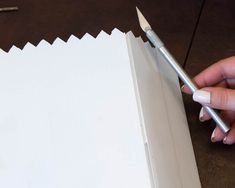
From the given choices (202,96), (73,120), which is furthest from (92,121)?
(202,96)

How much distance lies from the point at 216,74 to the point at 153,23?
0.12 metres

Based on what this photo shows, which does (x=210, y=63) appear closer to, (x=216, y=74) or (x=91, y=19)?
(x=216, y=74)

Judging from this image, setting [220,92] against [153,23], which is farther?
[153,23]

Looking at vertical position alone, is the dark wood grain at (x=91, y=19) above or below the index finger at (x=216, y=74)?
above

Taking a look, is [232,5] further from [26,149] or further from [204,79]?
[26,149]

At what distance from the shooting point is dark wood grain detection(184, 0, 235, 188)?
404 millimetres

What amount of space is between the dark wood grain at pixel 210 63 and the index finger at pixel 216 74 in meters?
0.01

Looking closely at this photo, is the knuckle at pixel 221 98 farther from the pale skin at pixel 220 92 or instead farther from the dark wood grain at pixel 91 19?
the dark wood grain at pixel 91 19

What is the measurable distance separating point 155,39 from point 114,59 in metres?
0.06

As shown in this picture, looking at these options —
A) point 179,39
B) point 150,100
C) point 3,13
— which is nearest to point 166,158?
point 150,100

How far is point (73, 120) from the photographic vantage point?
0.38 meters

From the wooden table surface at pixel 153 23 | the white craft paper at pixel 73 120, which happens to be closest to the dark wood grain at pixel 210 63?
the wooden table surface at pixel 153 23

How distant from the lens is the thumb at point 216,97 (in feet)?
1.31

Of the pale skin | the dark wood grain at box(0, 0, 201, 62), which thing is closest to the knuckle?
the pale skin
